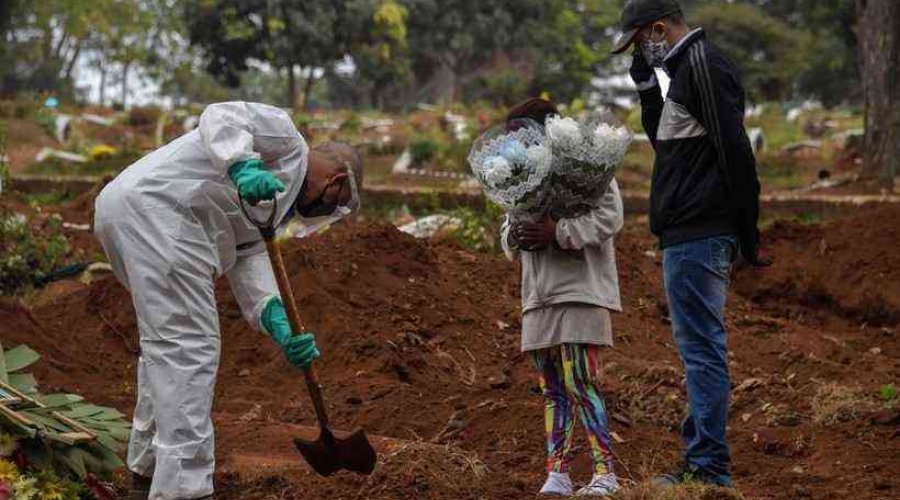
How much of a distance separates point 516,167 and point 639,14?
812 mm

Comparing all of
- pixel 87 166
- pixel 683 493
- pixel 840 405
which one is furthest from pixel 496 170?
pixel 87 166

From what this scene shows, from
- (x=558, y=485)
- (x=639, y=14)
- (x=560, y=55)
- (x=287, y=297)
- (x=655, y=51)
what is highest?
(x=639, y=14)

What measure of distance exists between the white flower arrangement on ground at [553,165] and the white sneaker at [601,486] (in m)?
1.05

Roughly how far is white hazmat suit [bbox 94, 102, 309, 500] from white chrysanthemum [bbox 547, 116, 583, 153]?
1.05 metres

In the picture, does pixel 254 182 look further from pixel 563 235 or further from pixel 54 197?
pixel 54 197

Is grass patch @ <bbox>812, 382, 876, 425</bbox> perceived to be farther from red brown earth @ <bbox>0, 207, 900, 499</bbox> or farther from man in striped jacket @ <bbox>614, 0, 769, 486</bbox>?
man in striped jacket @ <bbox>614, 0, 769, 486</bbox>

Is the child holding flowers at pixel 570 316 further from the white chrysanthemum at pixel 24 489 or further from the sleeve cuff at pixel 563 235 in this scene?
the white chrysanthemum at pixel 24 489

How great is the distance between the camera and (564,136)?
5793mm

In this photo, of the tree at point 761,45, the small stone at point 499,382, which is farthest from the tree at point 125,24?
the small stone at point 499,382

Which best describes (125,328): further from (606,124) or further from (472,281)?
(606,124)

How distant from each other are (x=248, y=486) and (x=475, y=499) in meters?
0.94

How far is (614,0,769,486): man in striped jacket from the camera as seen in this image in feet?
18.1

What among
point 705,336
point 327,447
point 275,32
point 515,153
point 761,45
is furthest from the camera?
point 761,45

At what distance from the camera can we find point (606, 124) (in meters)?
5.90
